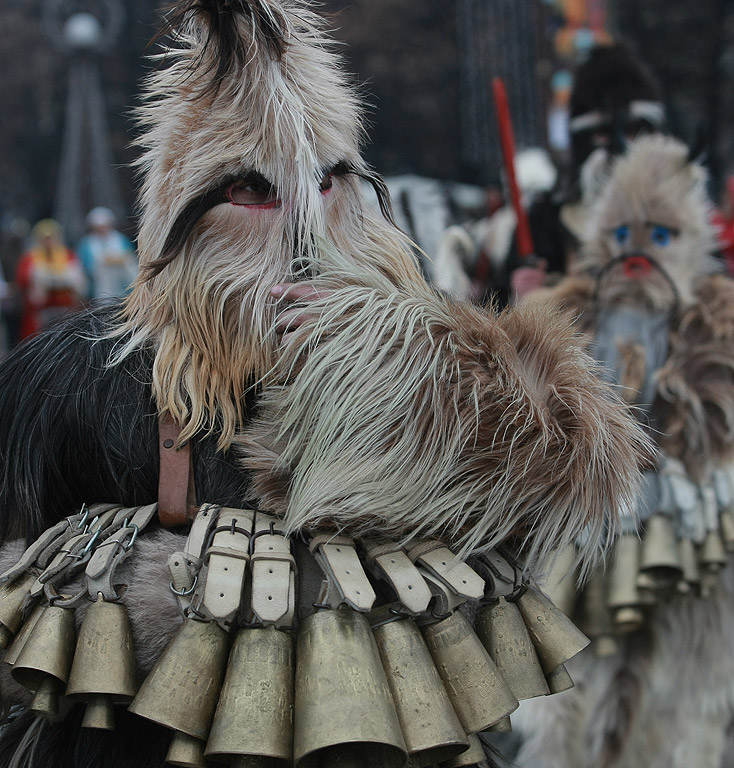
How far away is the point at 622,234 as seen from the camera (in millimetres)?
2982

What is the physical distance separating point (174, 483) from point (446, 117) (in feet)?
58.7

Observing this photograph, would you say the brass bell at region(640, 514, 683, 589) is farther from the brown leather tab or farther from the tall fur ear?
the tall fur ear

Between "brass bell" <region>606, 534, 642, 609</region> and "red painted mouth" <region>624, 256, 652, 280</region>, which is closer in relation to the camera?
"brass bell" <region>606, 534, 642, 609</region>

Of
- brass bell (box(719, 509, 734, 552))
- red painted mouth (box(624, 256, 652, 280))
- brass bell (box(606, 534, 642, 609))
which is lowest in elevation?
brass bell (box(606, 534, 642, 609))

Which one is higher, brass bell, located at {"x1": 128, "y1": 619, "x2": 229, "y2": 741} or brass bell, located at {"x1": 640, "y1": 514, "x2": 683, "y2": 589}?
brass bell, located at {"x1": 128, "y1": 619, "x2": 229, "y2": 741}

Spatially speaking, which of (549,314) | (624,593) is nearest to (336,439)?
(549,314)

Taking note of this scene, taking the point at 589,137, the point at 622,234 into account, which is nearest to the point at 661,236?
the point at 622,234

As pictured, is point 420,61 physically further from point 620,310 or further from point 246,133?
point 246,133

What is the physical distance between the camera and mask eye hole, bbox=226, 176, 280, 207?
1605 millimetres

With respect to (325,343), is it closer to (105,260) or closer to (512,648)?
(512,648)

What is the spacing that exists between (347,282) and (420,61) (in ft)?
59.9

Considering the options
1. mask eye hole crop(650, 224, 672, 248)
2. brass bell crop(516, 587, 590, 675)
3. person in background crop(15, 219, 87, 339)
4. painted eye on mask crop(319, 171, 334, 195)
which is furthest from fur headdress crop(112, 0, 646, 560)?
person in background crop(15, 219, 87, 339)

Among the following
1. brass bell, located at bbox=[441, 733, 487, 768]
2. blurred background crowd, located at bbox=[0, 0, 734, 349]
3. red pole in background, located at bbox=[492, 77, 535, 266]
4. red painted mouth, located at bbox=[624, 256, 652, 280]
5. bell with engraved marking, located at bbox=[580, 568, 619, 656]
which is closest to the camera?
brass bell, located at bbox=[441, 733, 487, 768]

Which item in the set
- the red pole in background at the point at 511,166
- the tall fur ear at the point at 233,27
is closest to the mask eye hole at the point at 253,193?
the tall fur ear at the point at 233,27
